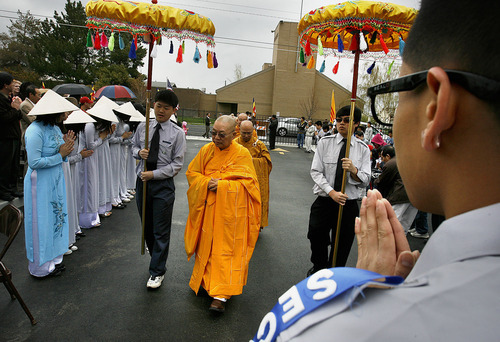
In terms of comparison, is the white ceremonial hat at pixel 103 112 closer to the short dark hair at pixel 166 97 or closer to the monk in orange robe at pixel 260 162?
the short dark hair at pixel 166 97

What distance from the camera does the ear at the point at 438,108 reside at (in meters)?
0.51

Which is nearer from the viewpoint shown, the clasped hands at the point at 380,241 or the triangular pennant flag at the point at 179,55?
the clasped hands at the point at 380,241

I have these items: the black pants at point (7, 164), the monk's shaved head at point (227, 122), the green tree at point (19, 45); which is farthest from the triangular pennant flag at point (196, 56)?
the green tree at point (19, 45)

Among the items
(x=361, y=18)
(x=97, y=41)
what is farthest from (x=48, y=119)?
(x=361, y=18)

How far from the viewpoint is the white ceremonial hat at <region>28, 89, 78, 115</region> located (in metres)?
3.65

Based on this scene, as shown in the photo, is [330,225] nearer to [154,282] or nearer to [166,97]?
[154,282]

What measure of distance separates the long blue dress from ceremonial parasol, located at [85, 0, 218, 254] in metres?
1.11

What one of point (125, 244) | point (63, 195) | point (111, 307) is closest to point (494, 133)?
point (111, 307)

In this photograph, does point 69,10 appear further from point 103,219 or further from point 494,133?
point 494,133

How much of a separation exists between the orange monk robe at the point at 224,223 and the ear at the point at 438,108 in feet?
9.61

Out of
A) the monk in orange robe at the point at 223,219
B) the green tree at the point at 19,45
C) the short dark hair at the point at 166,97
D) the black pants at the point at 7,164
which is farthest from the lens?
the green tree at the point at 19,45

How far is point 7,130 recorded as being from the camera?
591cm

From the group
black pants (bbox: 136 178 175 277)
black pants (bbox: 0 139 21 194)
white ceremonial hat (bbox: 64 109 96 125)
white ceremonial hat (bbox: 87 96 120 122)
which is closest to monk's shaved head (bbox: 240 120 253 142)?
black pants (bbox: 136 178 175 277)

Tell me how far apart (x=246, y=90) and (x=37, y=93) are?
105 ft
